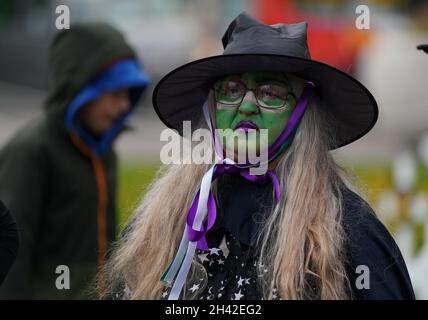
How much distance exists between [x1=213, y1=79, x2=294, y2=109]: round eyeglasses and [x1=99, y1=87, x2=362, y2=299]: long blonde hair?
11cm

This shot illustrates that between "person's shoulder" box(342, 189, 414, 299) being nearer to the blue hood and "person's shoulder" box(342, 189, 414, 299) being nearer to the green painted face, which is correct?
the green painted face

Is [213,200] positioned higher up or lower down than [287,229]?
higher up

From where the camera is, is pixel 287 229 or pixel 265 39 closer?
pixel 287 229

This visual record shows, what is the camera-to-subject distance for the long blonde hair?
306 centimetres

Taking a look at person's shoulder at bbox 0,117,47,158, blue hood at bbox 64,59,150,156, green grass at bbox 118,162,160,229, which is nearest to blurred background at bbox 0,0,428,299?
green grass at bbox 118,162,160,229

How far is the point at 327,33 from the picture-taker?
60.5 ft

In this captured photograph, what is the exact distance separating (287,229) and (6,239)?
82 cm

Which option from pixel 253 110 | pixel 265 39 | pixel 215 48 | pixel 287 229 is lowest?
pixel 287 229

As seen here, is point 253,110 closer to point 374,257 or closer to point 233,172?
point 233,172

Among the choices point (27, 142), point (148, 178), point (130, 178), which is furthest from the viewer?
point (130, 178)

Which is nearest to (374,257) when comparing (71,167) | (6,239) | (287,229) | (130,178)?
(287,229)

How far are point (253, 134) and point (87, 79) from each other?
2263 mm
